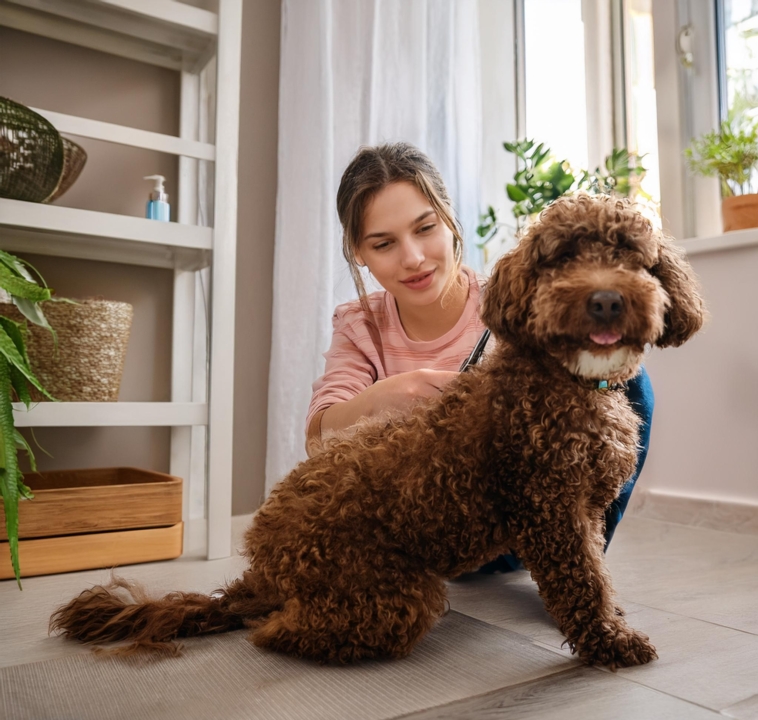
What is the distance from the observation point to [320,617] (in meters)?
0.99

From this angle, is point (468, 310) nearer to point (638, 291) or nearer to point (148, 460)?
point (638, 291)

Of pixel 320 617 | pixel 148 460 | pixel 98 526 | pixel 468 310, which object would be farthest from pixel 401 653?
pixel 148 460

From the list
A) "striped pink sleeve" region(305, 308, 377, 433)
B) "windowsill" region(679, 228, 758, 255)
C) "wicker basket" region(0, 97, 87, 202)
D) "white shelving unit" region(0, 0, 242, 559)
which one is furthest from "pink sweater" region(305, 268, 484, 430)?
"windowsill" region(679, 228, 758, 255)

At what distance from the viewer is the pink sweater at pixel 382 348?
5.21ft

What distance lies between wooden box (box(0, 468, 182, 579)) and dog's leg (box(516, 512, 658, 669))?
3.60 feet

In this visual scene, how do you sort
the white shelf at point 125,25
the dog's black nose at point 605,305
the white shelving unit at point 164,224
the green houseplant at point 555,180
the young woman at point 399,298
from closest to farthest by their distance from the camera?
the dog's black nose at point 605,305 → the young woman at point 399,298 → the white shelving unit at point 164,224 → the white shelf at point 125,25 → the green houseplant at point 555,180

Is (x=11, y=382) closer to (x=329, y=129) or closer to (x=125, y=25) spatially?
(x=125, y=25)

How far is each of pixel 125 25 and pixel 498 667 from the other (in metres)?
1.94

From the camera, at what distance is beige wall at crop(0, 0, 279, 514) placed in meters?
2.05

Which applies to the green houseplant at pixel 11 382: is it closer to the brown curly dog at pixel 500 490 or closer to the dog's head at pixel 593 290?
the brown curly dog at pixel 500 490

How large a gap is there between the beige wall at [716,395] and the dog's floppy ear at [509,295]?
1.46 meters

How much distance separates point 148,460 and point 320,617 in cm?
138

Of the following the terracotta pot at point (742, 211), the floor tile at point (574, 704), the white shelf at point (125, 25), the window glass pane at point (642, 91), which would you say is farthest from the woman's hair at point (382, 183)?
the window glass pane at point (642, 91)

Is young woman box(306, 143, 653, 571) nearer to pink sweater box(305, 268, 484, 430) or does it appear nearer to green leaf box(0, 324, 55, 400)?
pink sweater box(305, 268, 484, 430)
